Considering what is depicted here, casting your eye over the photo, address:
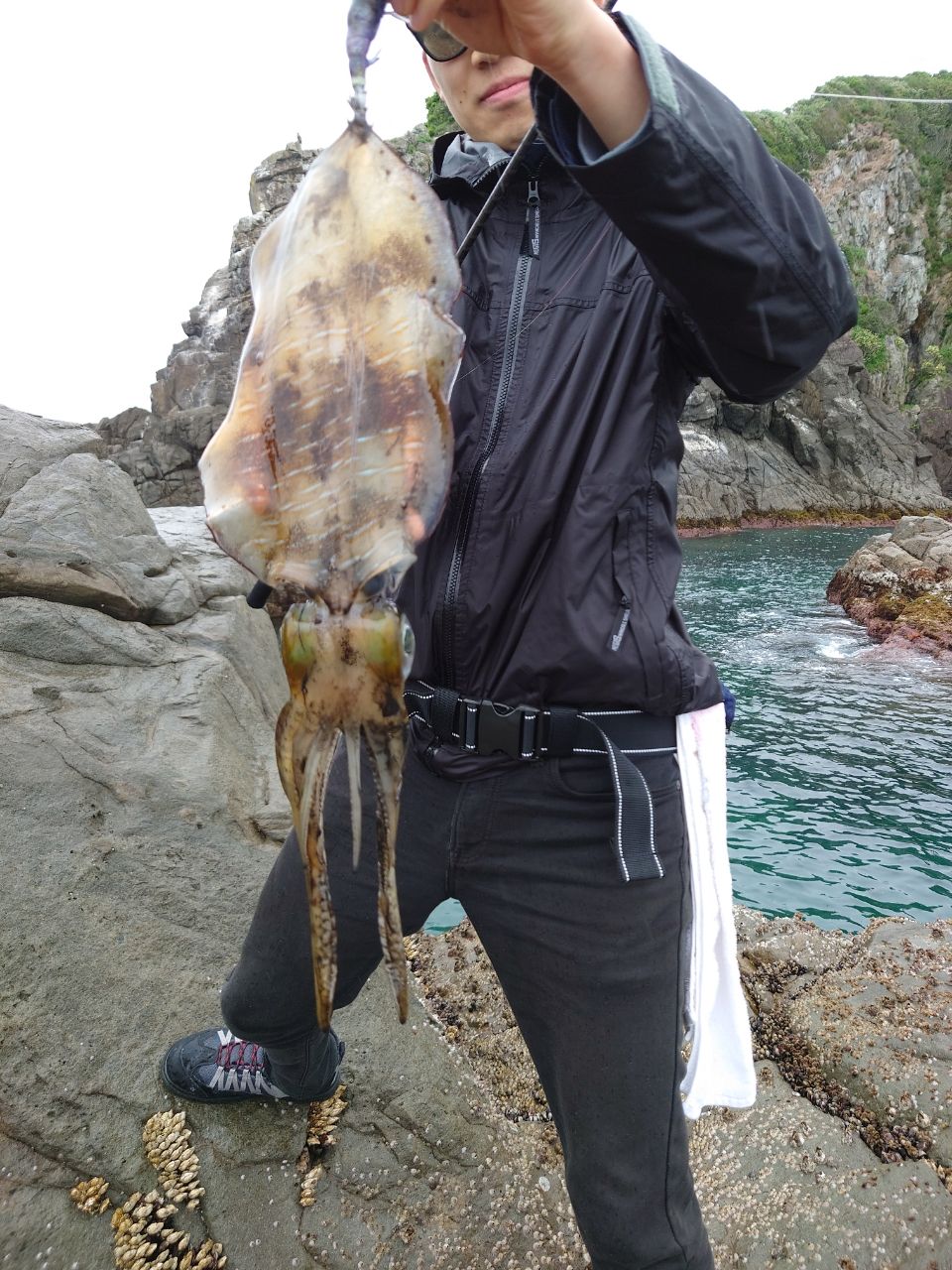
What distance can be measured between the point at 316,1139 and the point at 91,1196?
0.88m

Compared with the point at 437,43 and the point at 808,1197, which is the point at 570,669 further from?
the point at 808,1197

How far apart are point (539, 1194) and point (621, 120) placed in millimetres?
3944

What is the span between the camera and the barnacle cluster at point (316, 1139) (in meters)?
3.37

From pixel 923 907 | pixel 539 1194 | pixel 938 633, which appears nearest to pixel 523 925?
pixel 539 1194

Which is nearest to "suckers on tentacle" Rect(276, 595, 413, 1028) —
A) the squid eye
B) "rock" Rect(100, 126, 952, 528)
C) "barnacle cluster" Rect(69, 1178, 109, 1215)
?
the squid eye

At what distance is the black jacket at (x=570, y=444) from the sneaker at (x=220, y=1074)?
2079mm

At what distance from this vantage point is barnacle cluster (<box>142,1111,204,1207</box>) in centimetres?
325

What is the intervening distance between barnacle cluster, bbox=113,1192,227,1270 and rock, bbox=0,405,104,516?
4.69 meters

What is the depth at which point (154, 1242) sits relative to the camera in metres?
3.11

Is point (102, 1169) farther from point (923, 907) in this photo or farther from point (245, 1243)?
point (923, 907)

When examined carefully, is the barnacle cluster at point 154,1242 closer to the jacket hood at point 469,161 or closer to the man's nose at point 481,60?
the jacket hood at point 469,161

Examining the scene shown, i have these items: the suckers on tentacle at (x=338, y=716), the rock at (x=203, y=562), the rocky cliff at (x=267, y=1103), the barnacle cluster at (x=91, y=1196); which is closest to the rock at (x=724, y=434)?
the rock at (x=203, y=562)

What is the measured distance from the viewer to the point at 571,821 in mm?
2330

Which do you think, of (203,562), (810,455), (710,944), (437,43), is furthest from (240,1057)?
(810,455)
